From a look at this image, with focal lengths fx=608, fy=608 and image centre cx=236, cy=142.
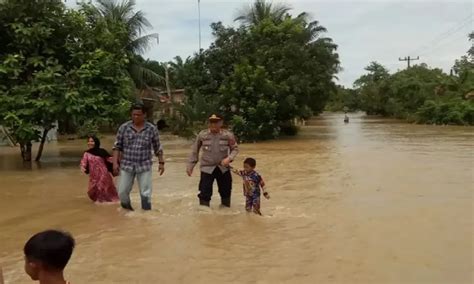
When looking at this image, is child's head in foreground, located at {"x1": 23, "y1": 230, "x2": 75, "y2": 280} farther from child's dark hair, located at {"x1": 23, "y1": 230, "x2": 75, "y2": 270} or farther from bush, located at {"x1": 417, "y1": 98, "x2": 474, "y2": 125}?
bush, located at {"x1": 417, "y1": 98, "x2": 474, "y2": 125}

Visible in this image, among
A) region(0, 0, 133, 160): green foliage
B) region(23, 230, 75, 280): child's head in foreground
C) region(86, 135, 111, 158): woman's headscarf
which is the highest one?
region(0, 0, 133, 160): green foliage

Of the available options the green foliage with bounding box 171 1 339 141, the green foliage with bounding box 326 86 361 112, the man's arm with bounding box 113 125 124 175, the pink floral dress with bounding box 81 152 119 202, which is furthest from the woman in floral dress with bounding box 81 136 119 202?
the green foliage with bounding box 326 86 361 112

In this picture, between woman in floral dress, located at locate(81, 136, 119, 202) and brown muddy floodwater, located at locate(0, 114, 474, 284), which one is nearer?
brown muddy floodwater, located at locate(0, 114, 474, 284)

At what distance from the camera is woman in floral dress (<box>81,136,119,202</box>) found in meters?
9.70

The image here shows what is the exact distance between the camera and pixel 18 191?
11914mm

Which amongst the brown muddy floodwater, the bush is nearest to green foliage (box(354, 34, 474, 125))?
the bush

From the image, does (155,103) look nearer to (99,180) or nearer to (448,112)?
(448,112)

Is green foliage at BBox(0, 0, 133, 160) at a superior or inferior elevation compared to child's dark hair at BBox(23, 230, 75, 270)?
superior

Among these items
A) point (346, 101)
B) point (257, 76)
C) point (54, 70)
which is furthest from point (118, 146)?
point (346, 101)

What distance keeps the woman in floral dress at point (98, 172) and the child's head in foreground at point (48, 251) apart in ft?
22.7

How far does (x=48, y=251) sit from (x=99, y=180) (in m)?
7.09

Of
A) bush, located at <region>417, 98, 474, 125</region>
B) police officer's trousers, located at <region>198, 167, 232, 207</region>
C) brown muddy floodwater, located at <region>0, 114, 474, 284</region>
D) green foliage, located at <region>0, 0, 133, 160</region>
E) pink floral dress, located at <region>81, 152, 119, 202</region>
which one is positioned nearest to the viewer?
brown muddy floodwater, located at <region>0, 114, 474, 284</region>

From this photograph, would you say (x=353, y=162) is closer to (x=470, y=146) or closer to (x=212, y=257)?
(x=470, y=146)

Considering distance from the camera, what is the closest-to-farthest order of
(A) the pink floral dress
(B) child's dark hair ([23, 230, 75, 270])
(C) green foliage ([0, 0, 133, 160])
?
1. (B) child's dark hair ([23, 230, 75, 270])
2. (A) the pink floral dress
3. (C) green foliage ([0, 0, 133, 160])
